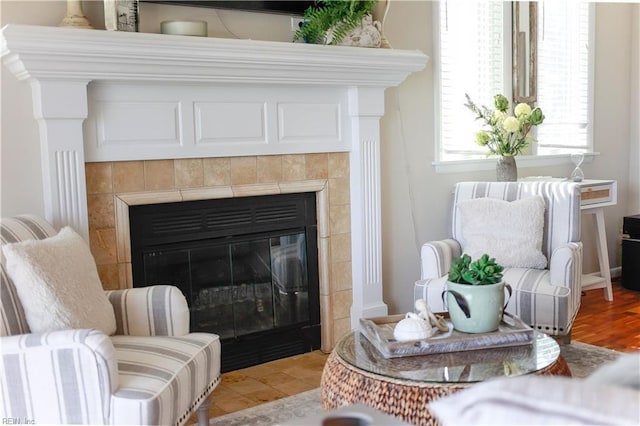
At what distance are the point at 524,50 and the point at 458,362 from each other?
10.0 ft

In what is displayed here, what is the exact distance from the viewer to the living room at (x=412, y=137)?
8.85 feet

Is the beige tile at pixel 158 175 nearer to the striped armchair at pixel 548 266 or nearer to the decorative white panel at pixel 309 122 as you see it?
the decorative white panel at pixel 309 122

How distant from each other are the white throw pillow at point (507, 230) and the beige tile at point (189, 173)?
1.40m

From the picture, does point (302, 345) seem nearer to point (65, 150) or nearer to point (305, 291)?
point (305, 291)

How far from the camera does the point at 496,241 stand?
3436 millimetres

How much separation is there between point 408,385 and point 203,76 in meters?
1.68

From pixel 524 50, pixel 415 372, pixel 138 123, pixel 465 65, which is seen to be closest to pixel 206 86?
pixel 138 123

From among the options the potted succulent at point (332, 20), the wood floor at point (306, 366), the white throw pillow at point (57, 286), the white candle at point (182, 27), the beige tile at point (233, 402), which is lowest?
the wood floor at point (306, 366)

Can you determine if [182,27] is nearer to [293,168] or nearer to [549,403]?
[293,168]

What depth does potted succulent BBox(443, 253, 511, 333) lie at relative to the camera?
2199mm

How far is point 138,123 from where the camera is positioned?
9.55 feet

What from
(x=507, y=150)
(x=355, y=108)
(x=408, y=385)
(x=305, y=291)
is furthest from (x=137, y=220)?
(x=507, y=150)

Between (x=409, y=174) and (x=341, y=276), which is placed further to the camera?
(x=409, y=174)

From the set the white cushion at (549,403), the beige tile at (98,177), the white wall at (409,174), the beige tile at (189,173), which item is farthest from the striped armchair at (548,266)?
the white cushion at (549,403)
